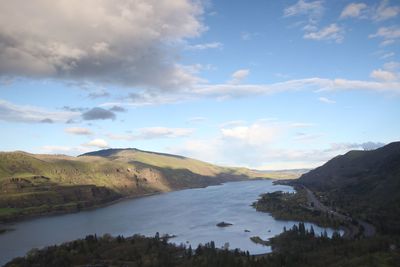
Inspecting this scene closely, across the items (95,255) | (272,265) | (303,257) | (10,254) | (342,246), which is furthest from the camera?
(10,254)

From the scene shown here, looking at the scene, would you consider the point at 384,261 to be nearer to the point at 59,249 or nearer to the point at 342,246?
the point at 342,246

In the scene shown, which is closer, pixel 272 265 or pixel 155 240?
pixel 272 265

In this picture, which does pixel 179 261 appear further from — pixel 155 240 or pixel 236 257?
pixel 155 240

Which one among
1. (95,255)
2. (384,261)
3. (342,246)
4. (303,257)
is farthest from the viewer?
(95,255)

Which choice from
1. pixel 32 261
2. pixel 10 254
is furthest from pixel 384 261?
pixel 10 254

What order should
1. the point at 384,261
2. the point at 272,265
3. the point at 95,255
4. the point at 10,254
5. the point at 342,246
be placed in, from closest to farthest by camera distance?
the point at 384,261 < the point at 272,265 < the point at 342,246 < the point at 95,255 < the point at 10,254

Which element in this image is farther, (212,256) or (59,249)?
(59,249)

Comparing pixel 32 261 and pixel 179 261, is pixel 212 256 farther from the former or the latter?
pixel 32 261

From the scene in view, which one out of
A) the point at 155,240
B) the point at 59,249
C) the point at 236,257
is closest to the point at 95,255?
the point at 59,249

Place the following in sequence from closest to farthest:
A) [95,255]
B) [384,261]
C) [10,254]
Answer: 1. [384,261]
2. [95,255]
3. [10,254]
